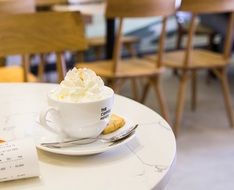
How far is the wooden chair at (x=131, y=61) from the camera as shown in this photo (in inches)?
80.9

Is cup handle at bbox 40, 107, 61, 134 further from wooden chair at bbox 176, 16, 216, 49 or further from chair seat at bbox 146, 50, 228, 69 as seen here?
wooden chair at bbox 176, 16, 216, 49

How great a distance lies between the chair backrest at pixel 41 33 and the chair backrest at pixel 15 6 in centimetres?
62

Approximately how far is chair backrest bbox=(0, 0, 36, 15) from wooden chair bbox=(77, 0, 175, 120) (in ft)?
1.41

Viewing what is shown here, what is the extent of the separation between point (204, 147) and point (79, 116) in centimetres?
183

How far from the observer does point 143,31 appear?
14.9ft

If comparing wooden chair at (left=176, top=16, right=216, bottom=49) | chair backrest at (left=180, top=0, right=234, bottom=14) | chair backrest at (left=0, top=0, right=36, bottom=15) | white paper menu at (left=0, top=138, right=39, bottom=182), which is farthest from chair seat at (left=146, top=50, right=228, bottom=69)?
white paper menu at (left=0, top=138, right=39, bottom=182)

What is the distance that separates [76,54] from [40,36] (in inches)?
98.3

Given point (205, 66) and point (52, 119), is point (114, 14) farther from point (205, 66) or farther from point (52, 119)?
point (52, 119)

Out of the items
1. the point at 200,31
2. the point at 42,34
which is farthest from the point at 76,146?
the point at 200,31

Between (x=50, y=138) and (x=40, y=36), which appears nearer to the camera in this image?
(x=50, y=138)

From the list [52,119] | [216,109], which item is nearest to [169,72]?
[216,109]

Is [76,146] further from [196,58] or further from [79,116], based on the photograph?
[196,58]

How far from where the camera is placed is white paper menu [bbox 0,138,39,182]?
552 millimetres

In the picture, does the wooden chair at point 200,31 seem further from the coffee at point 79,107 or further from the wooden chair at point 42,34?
the coffee at point 79,107
